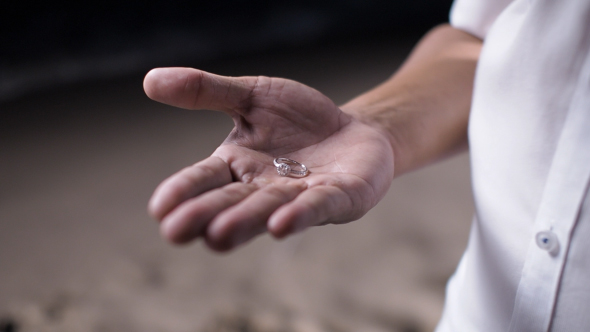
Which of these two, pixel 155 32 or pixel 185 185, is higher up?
pixel 155 32

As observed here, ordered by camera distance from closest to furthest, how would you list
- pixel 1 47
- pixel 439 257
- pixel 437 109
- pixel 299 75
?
pixel 437 109, pixel 439 257, pixel 1 47, pixel 299 75

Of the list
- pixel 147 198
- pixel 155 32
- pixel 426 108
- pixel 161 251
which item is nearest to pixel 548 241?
pixel 426 108

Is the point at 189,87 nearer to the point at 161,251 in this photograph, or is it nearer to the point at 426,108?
the point at 426,108

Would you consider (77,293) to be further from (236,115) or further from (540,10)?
(540,10)

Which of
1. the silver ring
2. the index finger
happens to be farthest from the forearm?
the index finger

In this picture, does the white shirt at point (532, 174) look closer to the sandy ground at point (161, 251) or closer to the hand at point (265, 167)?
the hand at point (265, 167)

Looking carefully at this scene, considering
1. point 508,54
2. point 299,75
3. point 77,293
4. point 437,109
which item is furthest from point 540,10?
point 299,75
